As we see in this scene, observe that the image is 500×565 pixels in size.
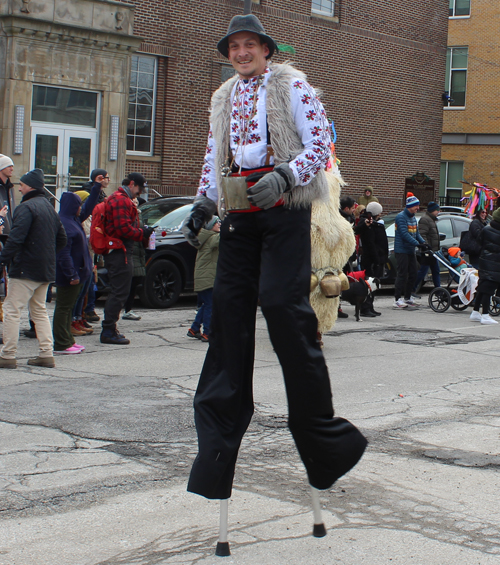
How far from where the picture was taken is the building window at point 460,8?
38.3 meters

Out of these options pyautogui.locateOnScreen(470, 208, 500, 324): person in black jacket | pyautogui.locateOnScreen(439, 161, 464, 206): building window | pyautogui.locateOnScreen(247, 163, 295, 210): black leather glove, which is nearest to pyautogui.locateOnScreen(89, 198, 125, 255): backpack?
pyautogui.locateOnScreen(470, 208, 500, 324): person in black jacket

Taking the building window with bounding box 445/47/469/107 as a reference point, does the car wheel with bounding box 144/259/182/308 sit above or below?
below

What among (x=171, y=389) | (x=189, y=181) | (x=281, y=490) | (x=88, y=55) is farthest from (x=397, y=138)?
(x=281, y=490)

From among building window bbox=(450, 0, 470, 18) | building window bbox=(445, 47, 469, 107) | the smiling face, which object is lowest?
the smiling face

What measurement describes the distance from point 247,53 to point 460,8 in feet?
125

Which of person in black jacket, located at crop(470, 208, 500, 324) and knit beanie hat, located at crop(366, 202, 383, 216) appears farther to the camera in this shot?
knit beanie hat, located at crop(366, 202, 383, 216)

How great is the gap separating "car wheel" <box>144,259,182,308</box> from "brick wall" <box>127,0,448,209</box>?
8207mm

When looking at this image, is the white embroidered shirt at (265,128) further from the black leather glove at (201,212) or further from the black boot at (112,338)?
the black boot at (112,338)

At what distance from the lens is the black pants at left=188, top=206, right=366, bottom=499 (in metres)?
3.31

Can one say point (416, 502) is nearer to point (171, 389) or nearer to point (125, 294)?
point (171, 389)

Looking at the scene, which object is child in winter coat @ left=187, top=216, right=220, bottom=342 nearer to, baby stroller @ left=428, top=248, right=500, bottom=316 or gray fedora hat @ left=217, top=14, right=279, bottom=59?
baby stroller @ left=428, top=248, right=500, bottom=316

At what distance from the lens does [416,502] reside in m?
4.00

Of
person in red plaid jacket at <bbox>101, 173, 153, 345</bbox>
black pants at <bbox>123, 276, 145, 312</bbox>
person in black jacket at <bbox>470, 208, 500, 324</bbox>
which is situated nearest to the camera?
person in red plaid jacket at <bbox>101, 173, 153, 345</bbox>

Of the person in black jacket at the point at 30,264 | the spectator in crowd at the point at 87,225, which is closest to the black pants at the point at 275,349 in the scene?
the person in black jacket at the point at 30,264
